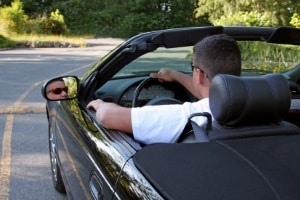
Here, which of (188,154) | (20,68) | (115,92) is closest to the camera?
(188,154)

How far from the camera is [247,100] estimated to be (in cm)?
200

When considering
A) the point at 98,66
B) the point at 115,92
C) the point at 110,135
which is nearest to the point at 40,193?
the point at 115,92

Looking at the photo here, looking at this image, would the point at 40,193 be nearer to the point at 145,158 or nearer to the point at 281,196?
the point at 145,158

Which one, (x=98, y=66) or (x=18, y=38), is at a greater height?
(x=98, y=66)

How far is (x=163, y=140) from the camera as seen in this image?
2.29 meters

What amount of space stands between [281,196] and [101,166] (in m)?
0.97

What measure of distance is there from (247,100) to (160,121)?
0.45 m

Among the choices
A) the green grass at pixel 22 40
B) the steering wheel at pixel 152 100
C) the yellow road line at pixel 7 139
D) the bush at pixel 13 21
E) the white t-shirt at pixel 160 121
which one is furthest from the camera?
the bush at pixel 13 21

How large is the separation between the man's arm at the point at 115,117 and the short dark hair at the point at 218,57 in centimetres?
44

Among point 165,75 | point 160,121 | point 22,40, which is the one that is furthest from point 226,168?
point 22,40

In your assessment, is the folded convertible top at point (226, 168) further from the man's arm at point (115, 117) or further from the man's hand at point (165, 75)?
the man's hand at point (165, 75)

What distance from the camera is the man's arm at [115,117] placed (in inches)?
92.1

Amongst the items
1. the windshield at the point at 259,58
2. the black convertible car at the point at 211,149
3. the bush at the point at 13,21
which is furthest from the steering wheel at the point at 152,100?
the bush at the point at 13,21

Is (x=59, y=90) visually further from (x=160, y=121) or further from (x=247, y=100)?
(x=247, y=100)
